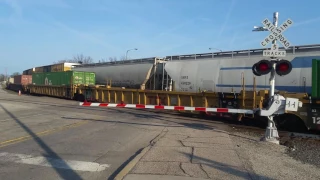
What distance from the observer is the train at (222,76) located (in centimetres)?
1350

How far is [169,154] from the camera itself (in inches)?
309

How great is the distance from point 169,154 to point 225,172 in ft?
6.42

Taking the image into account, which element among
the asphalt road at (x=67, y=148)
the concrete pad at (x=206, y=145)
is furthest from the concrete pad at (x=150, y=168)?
the concrete pad at (x=206, y=145)

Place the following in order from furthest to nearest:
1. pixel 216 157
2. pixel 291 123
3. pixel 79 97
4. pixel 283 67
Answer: pixel 79 97 → pixel 291 123 → pixel 283 67 → pixel 216 157

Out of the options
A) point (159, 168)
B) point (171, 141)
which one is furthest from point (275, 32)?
point (159, 168)

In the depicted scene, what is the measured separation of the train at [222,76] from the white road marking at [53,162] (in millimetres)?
9442

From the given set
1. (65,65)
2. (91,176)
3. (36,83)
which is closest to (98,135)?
(91,176)

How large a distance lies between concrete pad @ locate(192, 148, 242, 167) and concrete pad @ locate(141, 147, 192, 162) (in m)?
0.21

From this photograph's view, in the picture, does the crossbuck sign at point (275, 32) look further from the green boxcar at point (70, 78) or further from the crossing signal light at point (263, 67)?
the green boxcar at point (70, 78)

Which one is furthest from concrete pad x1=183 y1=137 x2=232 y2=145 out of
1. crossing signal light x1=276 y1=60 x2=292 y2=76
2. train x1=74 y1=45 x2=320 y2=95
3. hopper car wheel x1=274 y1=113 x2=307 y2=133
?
train x1=74 y1=45 x2=320 y2=95

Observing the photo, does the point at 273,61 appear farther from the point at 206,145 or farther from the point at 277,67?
the point at 206,145

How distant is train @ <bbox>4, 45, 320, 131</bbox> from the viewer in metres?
13.5

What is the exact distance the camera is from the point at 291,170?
6.72 meters

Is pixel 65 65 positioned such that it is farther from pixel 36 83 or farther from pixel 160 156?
pixel 160 156
